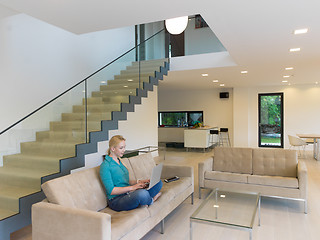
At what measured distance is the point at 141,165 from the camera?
3852 mm

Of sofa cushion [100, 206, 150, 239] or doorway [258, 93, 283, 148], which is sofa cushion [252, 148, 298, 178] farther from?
doorway [258, 93, 283, 148]

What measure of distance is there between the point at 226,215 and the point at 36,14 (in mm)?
3423

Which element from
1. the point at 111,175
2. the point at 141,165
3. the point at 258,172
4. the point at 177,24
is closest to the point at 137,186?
the point at 111,175

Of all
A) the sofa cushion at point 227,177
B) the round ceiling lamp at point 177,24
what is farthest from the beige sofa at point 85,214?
the round ceiling lamp at point 177,24

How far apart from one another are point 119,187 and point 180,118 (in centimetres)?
952

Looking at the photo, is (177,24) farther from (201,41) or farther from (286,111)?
(286,111)

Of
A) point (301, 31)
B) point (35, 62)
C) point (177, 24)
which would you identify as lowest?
point (35, 62)

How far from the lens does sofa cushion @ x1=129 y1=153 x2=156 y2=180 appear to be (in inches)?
145

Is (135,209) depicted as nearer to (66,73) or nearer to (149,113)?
(66,73)

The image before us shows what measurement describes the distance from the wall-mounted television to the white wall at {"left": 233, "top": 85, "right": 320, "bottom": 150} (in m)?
1.76

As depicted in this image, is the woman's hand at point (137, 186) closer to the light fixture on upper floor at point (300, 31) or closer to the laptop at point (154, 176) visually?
the laptop at point (154, 176)

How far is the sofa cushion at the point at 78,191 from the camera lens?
2357mm

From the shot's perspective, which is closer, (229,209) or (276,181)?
(229,209)

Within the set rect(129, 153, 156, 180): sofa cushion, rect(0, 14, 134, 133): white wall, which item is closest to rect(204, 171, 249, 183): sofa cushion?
rect(129, 153, 156, 180): sofa cushion
